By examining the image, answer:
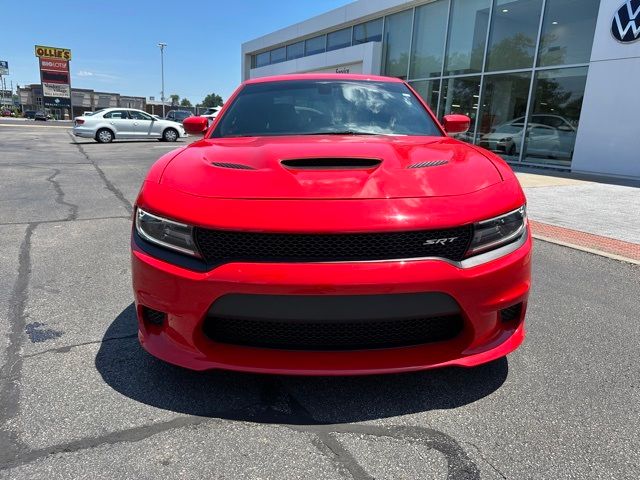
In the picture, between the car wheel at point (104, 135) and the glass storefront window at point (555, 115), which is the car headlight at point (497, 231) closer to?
the glass storefront window at point (555, 115)

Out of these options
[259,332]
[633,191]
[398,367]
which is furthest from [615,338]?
[633,191]

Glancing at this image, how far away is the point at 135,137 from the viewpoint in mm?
21594

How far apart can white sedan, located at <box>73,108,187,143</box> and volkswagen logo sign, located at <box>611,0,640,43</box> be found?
723 inches

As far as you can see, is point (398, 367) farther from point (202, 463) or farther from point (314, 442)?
point (202, 463)

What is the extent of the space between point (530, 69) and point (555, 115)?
167 centimetres

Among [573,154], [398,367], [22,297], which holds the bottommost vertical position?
[22,297]

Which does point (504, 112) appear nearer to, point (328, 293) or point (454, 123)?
point (454, 123)

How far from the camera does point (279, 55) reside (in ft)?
103

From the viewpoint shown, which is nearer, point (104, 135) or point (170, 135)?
point (104, 135)

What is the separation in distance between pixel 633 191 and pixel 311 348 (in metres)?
10.2

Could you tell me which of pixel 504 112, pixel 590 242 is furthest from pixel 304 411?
pixel 504 112

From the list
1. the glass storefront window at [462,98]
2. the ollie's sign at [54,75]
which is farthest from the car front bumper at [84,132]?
the ollie's sign at [54,75]

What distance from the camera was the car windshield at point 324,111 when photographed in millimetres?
3234

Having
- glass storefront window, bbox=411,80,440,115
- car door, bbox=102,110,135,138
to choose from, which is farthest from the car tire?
glass storefront window, bbox=411,80,440,115
